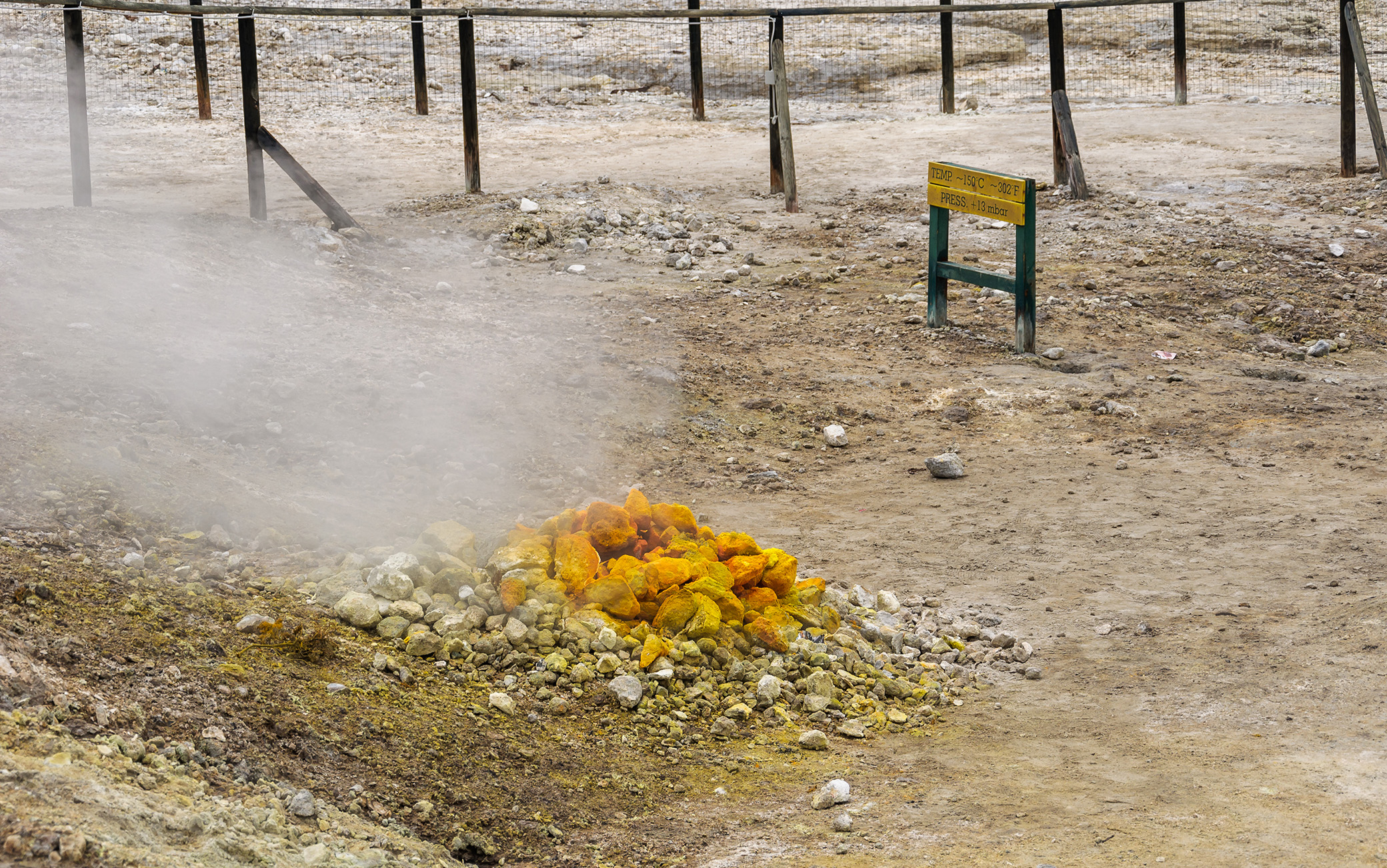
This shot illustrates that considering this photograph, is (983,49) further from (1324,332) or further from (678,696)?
(678,696)

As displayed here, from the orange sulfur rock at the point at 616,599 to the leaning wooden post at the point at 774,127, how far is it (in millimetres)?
7696

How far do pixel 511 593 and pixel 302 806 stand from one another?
146 cm

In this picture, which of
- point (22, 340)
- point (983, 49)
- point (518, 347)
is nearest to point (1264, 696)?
point (518, 347)

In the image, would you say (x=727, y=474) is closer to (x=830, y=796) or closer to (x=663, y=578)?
(x=663, y=578)

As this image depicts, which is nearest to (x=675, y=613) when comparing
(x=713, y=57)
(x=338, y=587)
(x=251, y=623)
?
(x=338, y=587)

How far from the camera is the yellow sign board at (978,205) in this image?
8.34 m

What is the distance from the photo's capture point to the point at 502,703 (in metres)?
4.15

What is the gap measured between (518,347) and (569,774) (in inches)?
172

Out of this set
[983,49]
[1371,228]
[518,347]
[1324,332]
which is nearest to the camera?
[518,347]

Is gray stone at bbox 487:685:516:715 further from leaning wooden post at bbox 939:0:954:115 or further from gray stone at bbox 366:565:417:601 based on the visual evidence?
leaning wooden post at bbox 939:0:954:115

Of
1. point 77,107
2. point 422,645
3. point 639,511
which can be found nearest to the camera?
point 422,645

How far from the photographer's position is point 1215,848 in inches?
134

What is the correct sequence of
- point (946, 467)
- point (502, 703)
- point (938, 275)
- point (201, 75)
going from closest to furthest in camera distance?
point (502, 703) → point (946, 467) → point (938, 275) → point (201, 75)

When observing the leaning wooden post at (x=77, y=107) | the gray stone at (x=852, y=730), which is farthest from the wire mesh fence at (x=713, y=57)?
the gray stone at (x=852, y=730)
